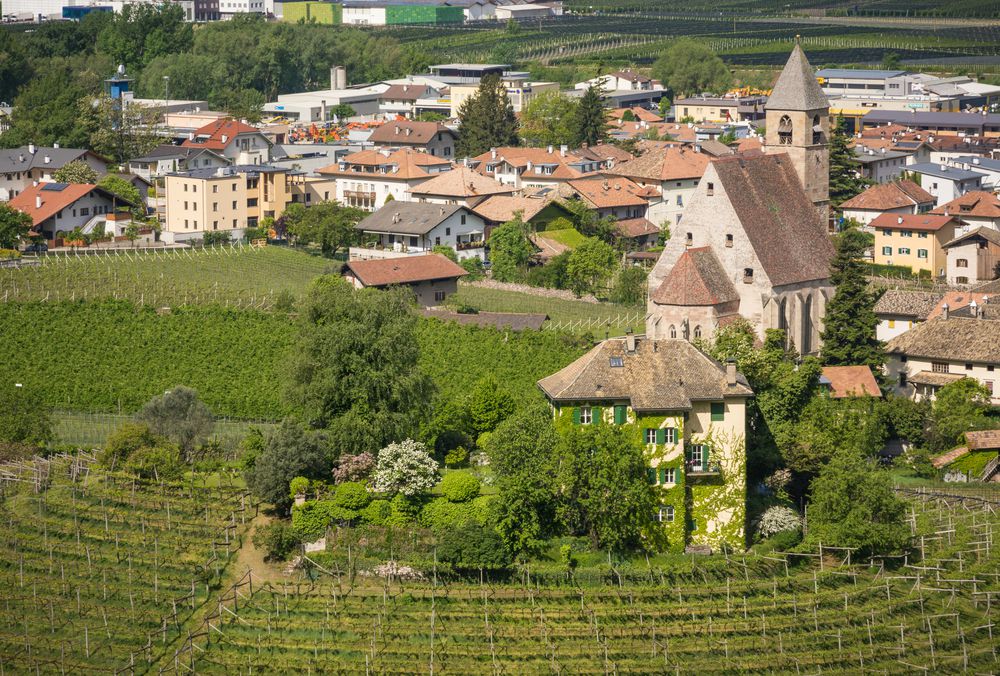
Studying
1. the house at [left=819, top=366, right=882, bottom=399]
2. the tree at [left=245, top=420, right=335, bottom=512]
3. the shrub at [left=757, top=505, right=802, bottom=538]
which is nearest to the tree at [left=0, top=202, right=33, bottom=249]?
the tree at [left=245, top=420, right=335, bottom=512]

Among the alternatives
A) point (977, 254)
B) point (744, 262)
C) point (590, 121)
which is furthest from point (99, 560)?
point (590, 121)

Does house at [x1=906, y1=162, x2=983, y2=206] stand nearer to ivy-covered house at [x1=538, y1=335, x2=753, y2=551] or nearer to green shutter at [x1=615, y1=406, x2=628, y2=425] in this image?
ivy-covered house at [x1=538, y1=335, x2=753, y2=551]

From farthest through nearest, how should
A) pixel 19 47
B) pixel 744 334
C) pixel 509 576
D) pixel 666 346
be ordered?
pixel 19 47
pixel 744 334
pixel 666 346
pixel 509 576

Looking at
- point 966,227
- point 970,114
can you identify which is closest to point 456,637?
point 966,227

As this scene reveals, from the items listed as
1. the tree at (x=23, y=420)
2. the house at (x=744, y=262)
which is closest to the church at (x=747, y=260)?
the house at (x=744, y=262)

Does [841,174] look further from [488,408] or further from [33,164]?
[488,408]

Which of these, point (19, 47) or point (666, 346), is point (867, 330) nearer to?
point (666, 346)
